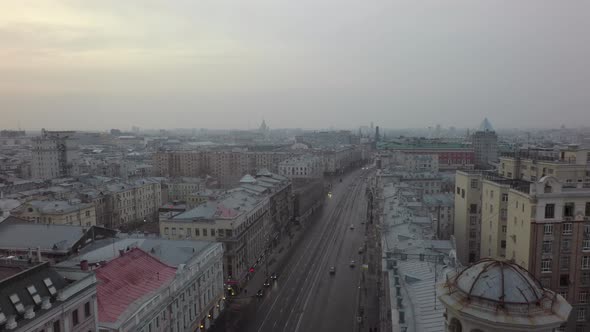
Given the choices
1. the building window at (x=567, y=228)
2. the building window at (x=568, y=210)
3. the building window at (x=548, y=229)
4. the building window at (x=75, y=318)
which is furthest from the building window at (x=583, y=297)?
the building window at (x=75, y=318)

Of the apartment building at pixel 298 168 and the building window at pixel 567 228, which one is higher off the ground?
the building window at pixel 567 228

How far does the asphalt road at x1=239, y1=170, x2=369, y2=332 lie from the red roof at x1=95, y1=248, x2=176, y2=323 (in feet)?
47.7

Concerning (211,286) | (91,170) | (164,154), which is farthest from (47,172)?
(211,286)

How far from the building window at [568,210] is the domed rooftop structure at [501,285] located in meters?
33.2

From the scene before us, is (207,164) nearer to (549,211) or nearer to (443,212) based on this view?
(443,212)

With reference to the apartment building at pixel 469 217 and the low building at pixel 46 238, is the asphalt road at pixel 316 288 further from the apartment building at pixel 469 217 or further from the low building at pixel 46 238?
the low building at pixel 46 238

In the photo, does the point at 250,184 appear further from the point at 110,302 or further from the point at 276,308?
the point at 110,302

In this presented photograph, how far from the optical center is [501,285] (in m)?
13.4

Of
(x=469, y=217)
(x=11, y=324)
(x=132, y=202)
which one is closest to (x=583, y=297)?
(x=469, y=217)

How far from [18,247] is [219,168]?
139974 millimetres

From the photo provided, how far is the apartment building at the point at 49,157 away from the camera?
483ft

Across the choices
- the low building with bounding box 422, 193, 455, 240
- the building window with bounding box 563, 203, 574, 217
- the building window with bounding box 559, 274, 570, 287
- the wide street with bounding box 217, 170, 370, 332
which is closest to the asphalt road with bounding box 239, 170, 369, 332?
the wide street with bounding box 217, 170, 370, 332

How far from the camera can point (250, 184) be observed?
93688 mm

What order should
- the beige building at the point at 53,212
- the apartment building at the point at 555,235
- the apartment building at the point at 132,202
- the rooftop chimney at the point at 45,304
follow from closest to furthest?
the rooftop chimney at the point at 45,304 → the apartment building at the point at 555,235 → the beige building at the point at 53,212 → the apartment building at the point at 132,202
